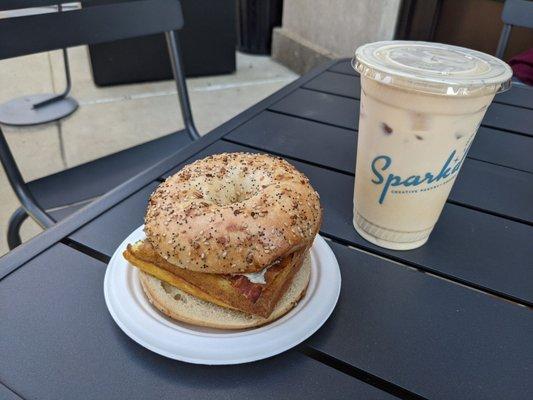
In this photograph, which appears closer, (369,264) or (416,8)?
(369,264)

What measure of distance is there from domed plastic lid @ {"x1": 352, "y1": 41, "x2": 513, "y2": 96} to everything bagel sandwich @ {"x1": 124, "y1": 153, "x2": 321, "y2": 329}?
7.8 inches

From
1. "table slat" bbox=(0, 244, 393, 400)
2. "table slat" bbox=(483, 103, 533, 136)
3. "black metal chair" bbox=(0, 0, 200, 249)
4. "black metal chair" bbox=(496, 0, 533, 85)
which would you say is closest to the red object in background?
"black metal chair" bbox=(496, 0, 533, 85)

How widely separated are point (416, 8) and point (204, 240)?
284 centimetres

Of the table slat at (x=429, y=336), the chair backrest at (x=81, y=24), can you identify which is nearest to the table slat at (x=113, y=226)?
the table slat at (x=429, y=336)

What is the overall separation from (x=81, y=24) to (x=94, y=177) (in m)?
0.46

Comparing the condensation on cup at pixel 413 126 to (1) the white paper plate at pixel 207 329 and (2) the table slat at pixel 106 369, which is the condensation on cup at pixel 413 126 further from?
(2) the table slat at pixel 106 369

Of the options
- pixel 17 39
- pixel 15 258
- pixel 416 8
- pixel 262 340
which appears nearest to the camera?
pixel 262 340

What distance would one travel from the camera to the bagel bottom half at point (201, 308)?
0.55 meters

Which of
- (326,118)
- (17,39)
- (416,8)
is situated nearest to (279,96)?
(326,118)

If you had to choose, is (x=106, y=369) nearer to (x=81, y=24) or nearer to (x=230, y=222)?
(x=230, y=222)

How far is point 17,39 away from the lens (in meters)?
1.20

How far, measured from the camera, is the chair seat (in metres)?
1.32

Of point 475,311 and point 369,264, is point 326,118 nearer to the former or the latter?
point 369,264

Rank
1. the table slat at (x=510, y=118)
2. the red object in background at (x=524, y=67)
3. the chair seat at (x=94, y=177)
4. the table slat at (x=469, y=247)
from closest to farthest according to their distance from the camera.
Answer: the table slat at (x=469, y=247) → the table slat at (x=510, y=118) → the chair seat at (x=94, y=177) → the red object in background at (x=524, y=67)
